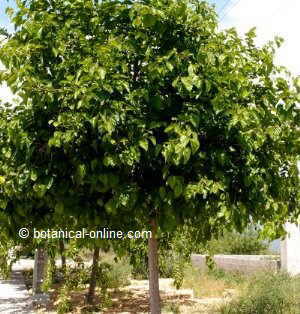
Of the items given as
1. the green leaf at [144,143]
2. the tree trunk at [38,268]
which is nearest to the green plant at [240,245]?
the tree trunk at [38,268]

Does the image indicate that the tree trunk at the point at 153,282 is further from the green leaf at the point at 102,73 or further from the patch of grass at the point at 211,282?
the patch of grass at the point at 211,282

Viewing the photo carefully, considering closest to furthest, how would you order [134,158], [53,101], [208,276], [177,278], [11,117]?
[134,158]
[53,101]
[11,117]
[177,278]
[208,276]

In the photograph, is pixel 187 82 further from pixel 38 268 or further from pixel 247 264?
pixel 247 264

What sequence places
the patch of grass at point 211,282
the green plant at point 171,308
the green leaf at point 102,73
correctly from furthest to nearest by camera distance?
the patch of grass at point 211,282 → the green plant at point 171,308 → the green leaf at point 102,73

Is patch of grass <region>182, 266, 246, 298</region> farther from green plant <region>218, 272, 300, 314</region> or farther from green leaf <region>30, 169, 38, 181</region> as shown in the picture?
green leaf <region>30, 169, 38, 181</region>

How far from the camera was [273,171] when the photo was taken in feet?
14.1

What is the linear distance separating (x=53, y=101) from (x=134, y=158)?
0.81 m

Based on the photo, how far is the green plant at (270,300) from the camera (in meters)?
9.46

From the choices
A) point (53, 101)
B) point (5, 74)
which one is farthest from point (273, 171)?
point (5, 74)

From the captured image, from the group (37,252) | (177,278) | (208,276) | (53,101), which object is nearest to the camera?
(53,101)

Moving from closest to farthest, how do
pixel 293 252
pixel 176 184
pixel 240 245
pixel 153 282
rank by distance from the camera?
pixel 176 184 < pixel 153 282 < pixel 293 252 < pixel 240 245

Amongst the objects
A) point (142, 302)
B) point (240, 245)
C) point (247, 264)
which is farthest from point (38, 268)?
point (240, 245)

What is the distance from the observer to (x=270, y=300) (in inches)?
386

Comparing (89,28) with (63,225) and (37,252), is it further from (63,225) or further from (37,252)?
(37,252)
